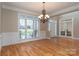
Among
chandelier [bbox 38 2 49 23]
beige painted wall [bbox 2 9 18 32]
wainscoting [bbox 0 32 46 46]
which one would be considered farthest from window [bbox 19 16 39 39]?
beige painted wall [bbox 2 9 18 32]

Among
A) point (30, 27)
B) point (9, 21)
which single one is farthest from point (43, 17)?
point (9, 21)

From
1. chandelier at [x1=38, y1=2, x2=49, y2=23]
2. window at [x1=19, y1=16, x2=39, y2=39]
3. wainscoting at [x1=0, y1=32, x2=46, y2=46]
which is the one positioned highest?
chandelier at [x1=38, y1=2, x2=49, y2=23]

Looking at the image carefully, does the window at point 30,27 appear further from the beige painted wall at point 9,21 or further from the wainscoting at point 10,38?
the beige painted wall at point 9,21

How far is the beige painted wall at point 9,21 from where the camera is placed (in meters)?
4.71

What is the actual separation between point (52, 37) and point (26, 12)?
1.72m

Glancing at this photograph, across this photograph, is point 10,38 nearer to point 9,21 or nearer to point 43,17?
point 9,21

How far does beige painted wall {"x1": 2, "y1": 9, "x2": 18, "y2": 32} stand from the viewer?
4709 millimetres

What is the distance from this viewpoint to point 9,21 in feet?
16.3

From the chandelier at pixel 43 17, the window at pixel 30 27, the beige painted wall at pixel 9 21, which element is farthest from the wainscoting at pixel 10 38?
the chandelier at pixel 43 17

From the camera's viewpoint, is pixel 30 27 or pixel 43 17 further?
pixel 30 27

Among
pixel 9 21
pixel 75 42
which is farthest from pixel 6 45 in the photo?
pixel 75 42

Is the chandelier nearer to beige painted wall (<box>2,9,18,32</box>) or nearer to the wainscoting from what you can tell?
the wainscoting

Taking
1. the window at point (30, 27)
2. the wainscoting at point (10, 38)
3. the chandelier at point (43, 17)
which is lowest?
the wainscoting at point (10, 38)

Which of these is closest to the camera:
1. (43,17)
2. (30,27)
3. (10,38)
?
(43,17)
